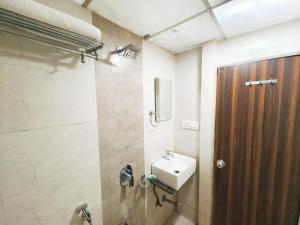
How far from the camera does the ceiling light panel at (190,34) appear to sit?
3.79 feet

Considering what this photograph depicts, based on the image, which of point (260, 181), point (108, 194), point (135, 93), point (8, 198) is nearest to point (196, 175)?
point (260, 181)

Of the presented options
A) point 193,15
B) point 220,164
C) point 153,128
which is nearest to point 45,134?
point 153,128

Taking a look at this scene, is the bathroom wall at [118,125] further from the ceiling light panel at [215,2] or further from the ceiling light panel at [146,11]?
the ceiling light panel at [215,2]

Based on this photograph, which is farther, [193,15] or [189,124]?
[189,124]

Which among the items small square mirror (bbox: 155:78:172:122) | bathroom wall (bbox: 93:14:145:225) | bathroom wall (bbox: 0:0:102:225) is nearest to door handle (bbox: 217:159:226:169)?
small square mirror (bbox: 155:78:172:122)

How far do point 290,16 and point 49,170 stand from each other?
7.02 ft

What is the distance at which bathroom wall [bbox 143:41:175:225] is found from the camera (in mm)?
1518

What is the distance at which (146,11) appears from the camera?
1.00 metres

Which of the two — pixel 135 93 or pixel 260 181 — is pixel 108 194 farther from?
pixel 260 181

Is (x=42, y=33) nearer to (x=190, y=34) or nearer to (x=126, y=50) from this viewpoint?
(x=126, y=50)

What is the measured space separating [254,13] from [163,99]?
1.12 metres

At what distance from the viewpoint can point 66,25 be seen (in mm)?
675

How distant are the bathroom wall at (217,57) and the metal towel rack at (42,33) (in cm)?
127

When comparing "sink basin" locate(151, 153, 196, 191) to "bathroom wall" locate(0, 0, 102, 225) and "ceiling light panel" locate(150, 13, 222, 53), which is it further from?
"ceiling light panel" locate(150, 13, 222, 53)
